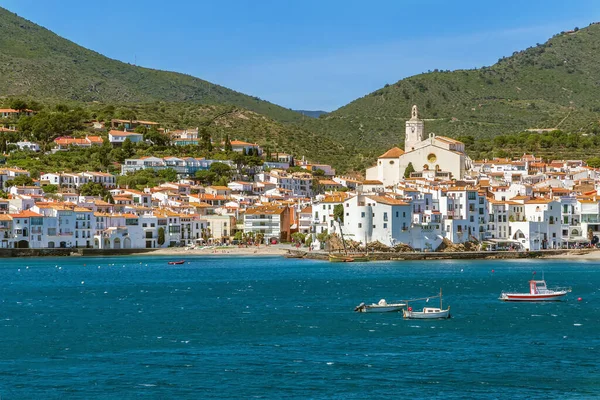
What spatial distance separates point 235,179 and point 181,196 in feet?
43.4

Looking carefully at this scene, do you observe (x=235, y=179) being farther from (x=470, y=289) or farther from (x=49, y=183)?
(x=470, y=289)

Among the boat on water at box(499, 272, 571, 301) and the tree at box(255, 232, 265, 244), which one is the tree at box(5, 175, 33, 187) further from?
the boat on water at box(499, 272, 571, 301)

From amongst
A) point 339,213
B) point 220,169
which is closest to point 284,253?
point 339,213

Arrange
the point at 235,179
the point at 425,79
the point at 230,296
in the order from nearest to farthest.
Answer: the point at 230,296
the point at 235,179
the point at 425,79

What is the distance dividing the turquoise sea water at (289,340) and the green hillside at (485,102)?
90.0 m

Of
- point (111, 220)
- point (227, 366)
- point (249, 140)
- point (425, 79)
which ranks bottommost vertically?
point (227, 366)

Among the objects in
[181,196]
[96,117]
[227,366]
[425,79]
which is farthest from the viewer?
[425,79]

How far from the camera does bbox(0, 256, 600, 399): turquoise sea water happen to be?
2848 cm

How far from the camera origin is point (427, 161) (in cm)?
11075

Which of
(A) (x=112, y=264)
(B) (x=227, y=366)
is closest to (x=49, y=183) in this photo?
(A) (x=112, y=264)

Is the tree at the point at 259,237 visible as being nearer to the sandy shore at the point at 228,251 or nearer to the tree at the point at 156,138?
the sandy shore at the point at 228,251

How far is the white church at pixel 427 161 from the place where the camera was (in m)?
109

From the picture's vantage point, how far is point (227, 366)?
31.3 m

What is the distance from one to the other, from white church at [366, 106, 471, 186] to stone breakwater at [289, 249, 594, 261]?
2510 cm
